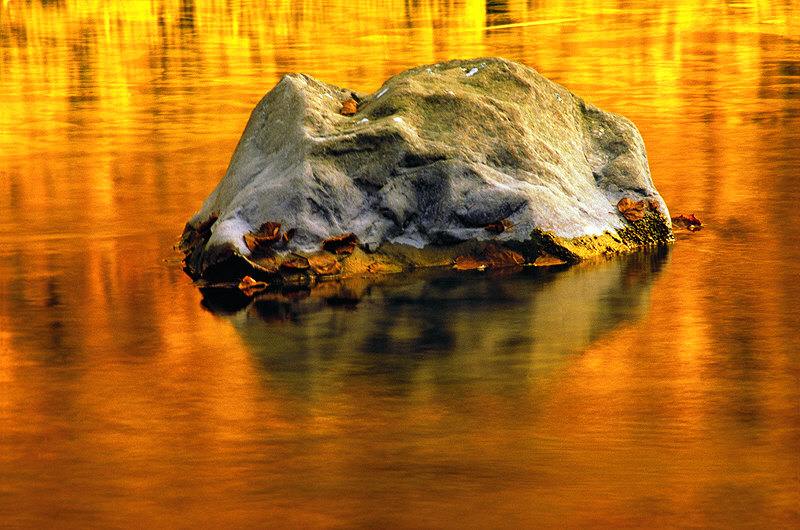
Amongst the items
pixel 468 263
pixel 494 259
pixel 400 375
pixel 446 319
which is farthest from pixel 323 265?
pixel 400 375

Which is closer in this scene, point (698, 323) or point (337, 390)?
point (337, 390)

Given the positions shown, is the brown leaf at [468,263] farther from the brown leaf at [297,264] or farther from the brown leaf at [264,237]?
the brown leaf at [264,237]

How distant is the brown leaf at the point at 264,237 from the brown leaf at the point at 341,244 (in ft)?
0.91

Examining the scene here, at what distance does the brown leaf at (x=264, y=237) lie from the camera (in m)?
6.38

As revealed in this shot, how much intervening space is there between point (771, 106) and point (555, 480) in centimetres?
946

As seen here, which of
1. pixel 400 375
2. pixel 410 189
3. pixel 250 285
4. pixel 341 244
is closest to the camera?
pixel 400 375

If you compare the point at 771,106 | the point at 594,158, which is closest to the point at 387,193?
the point at 594,158

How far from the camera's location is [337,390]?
4.57m

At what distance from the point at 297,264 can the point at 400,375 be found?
1.78 metres

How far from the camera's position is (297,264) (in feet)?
20.9

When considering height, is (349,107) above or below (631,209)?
above

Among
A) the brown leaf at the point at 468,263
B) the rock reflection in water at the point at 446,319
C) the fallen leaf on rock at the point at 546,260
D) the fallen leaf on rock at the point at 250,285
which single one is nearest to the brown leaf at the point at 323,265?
the rock reflection in water at the point at 446,319

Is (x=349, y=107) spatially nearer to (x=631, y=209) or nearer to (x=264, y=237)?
(x=264, y=237)

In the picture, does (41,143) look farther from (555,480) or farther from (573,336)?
(555,480)
